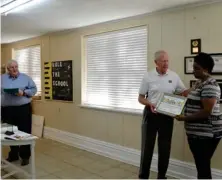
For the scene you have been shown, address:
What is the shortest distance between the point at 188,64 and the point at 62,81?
2836mm

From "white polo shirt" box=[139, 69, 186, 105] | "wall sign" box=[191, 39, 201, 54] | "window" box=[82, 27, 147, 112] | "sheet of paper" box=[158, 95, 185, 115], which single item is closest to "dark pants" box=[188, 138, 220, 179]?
"sheet of paper" box=[158, 95, 185, 115]

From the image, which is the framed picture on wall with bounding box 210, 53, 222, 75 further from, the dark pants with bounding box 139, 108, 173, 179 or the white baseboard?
the white baseboard

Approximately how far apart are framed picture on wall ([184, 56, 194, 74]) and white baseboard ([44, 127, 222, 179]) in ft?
3.86

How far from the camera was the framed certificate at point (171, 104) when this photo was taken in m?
2.91

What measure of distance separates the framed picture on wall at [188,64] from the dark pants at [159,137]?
28.2 inches

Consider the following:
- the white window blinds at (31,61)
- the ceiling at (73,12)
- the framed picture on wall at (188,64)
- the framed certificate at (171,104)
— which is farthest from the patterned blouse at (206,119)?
the white window blinds at (31,61)

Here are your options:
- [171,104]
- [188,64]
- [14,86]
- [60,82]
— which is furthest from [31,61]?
[171,104]

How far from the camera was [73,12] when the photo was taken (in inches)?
156

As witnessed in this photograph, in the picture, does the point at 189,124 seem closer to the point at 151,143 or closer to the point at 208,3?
the point at 151,143

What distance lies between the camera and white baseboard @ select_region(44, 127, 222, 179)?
3.63 meters

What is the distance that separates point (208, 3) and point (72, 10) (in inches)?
68.4

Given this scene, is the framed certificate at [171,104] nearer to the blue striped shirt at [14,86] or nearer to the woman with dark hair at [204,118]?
the woman with dark hair at [204,118]

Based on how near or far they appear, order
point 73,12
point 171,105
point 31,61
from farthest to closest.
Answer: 1. point 31,61
2. point 73,12
3. point 171,105

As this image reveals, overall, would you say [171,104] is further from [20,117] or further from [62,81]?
[62,81]
